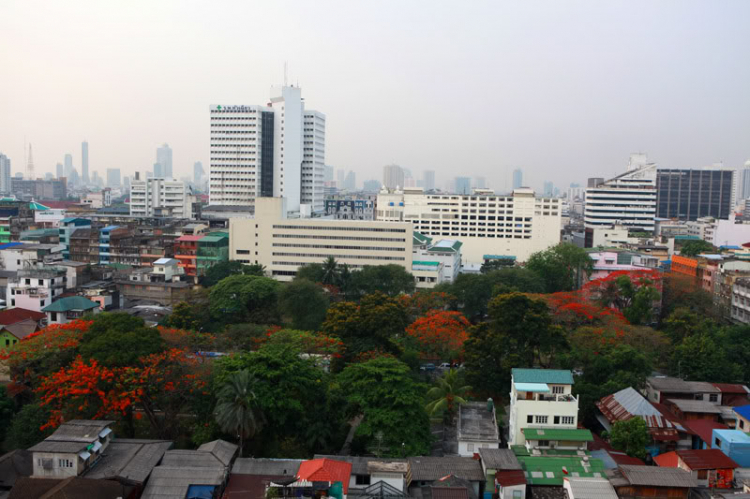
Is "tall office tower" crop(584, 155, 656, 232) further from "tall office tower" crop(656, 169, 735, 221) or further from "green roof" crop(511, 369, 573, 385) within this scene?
Answer: "green roof" crop(511, 369, 573, 385)

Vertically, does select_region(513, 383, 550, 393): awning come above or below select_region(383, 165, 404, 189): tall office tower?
below

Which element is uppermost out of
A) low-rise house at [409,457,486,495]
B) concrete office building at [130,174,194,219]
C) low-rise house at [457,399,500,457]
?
concrete office building at [130,174,194,219]

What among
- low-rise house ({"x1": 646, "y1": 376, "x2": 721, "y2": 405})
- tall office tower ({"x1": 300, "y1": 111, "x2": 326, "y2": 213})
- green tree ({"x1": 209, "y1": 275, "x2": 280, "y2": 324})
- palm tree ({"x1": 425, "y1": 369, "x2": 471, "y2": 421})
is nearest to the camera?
palm tree ({"x1": 425, "y1": 369, "x2": 471, "y2": 421})

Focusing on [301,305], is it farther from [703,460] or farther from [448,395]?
[703,460]

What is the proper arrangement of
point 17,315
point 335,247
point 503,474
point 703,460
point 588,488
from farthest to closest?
point 335,247 < point 17,315 < point 703,460 < point 503,474 < point 588,488

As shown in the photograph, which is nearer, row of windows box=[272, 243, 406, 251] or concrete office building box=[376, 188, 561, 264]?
row of windows box=[272, 243, 406, 251]

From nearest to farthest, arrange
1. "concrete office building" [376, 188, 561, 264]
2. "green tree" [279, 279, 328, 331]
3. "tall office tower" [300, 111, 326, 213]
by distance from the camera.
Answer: "green tree" [279, 279, 328, 331] < "concrete office building" [376, 188, 561, 264] < "tall office tower" [300, 111, 326, 213]

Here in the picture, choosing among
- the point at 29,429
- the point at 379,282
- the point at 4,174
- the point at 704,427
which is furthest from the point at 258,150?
the point at 4,174

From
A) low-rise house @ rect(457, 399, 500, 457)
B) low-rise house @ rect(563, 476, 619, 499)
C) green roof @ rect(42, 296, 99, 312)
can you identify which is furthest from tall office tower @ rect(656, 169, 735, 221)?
low-rise house @ rect(563, 476, 619, 499)
